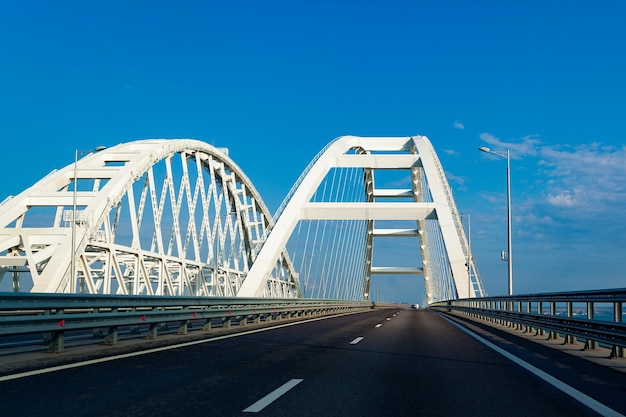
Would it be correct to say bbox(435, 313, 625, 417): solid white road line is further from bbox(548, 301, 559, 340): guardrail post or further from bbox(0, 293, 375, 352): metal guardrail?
bbox(0, 293, 375, 352): metal guardrail

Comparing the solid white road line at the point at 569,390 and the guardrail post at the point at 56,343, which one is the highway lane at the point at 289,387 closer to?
the solid white road line at the point at 569,390

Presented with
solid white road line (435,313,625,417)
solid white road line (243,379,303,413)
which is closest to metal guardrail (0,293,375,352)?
solid white road line (243,379,303,413)

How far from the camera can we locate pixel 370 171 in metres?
56.1

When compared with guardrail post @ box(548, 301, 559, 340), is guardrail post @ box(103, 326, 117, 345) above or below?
below

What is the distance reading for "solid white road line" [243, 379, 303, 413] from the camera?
5.87 meters

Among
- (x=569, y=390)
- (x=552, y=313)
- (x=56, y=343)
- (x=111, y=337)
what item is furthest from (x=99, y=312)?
(x=552, y=313)

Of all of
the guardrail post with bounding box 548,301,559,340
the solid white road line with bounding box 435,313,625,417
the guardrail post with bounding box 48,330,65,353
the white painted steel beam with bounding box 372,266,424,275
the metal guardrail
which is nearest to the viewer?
the solid white road line with bounding box 435,313,625,417

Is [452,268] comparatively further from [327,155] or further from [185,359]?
[185,359]

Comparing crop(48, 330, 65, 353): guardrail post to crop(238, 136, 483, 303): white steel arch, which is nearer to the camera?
crop(48, 330, 65, 353): guardrail post

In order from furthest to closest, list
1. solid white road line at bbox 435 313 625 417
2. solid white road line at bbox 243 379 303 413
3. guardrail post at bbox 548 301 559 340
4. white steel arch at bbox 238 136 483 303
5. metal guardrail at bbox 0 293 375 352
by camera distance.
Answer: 1. white steel arch at bbox 238 136 483 303
2. guardrail post at bbox 548 301 559 340
3. metal guardrail at bbox 0 293 375 352
4. solid white road line at bbox 435 313 625 417
5. solid white road line at bbox 243 379 303 413

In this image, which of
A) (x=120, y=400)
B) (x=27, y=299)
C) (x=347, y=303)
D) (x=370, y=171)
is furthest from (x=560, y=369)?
(x=370, y=171)

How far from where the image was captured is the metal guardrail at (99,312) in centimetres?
Answer: 872

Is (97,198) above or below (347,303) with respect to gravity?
above

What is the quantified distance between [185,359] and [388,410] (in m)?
4.68
